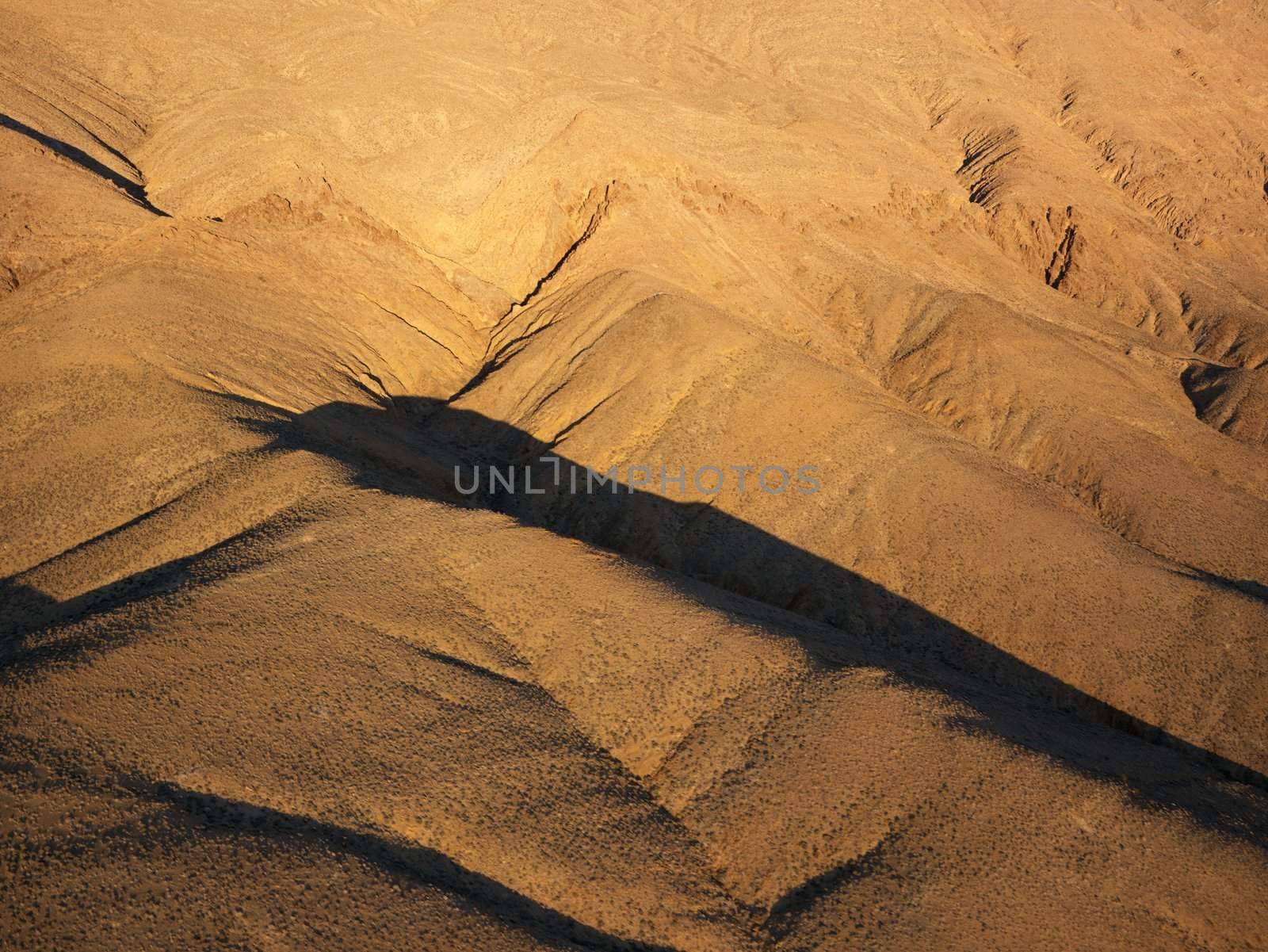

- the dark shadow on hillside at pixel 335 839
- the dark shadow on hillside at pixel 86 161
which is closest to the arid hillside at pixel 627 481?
the dark shadow on hillside at pixel 335 839

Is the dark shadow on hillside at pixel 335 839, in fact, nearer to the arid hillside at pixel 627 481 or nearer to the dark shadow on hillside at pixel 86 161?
the arid hillside at pixel 627 481

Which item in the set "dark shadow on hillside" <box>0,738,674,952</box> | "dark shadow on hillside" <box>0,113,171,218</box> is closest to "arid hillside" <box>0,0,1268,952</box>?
"dark shadow on hillside" <box>0,738,674,952</box>

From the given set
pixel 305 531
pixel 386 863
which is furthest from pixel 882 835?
pixel 305 531

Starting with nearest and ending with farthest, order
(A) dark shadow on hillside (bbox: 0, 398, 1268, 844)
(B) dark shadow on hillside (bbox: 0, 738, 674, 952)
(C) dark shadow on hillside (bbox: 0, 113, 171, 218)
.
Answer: (B) dark shadow on hillside (bbox: 0, 738, 674, 952) → (A) dark shadow on hillside (bbox: 0, 398, 1268, 844) → (C) dark shadow on hillside (bbox: 0, 113, 171, 218)

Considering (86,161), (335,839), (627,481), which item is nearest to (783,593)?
(627,481)

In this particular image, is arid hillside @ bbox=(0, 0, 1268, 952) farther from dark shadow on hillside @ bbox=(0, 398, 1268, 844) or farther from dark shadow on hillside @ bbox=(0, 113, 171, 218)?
dark shadow on hillside @ bbox=(0, 113, 171, 218)

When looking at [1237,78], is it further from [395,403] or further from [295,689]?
[295,689]

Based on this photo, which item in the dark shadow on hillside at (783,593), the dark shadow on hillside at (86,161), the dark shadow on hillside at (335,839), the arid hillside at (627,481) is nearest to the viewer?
the dark shadow on hillside at (335,839)
